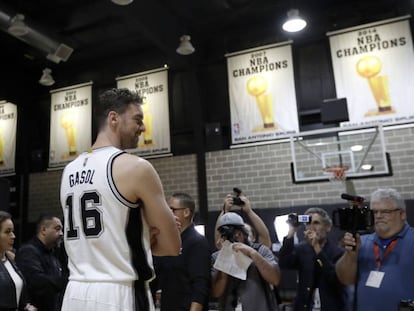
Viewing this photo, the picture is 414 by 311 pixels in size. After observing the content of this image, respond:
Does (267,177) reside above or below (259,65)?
below

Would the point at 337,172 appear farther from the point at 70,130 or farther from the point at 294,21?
the point at 70,130

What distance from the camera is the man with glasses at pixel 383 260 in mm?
2637

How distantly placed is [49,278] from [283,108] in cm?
465

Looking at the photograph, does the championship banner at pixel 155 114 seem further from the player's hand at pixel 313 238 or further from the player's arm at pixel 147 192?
the player's arm at pixel 147 192

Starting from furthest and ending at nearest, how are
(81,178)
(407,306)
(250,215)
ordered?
(250,215) < (407,306) < (81,178)

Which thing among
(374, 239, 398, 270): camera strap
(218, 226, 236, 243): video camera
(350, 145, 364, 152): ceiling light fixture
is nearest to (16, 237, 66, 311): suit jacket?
(218, 226, 236, 243): video camera

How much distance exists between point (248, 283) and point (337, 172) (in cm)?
374

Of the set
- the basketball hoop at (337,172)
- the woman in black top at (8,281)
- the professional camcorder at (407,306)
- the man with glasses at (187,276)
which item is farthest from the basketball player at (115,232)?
the basketball hoop at (337,172)

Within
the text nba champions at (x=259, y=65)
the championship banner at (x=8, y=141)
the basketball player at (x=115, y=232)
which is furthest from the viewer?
the championship banner at (x=8, y=141)

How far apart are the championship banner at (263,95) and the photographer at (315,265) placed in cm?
339

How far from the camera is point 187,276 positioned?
2791mm

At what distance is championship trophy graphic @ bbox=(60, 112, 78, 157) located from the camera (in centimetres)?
827

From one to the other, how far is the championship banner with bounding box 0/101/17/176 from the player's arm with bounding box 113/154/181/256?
322 inches

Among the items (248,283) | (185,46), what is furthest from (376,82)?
(248,283)
